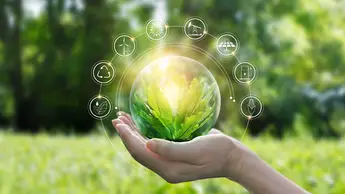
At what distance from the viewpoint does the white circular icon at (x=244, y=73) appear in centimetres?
272

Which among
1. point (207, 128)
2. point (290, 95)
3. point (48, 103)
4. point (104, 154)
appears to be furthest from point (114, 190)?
point (48, 103)

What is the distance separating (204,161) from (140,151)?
0.69 ft

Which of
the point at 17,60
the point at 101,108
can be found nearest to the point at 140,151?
the point at 101,108

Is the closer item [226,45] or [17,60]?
[226,45]

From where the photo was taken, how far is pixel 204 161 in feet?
6.69

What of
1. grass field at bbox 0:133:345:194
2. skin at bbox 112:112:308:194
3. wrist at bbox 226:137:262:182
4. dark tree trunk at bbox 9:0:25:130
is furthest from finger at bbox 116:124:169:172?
dark tree trunk at bbox 9:0:25:130

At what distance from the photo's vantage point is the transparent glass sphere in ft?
6.70

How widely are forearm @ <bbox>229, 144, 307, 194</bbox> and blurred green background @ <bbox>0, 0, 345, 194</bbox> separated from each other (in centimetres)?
291

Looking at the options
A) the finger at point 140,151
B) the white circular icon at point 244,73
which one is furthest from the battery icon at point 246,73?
the finger at point 140,151

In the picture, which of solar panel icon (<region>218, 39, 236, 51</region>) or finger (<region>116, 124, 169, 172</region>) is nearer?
finger (<region>116, 124, 169, 172</region>)

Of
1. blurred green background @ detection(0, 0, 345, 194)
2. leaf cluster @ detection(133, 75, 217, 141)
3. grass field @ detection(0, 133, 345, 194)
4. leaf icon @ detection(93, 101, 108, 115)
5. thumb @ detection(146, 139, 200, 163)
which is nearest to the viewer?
thumb @ detection(146, 139, 200, 163)

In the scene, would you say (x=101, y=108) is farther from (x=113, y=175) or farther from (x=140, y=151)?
(x=113, y=175)

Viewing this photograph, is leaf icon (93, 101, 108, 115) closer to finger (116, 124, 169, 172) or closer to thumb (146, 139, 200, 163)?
finger (116, 124, 169, 172)

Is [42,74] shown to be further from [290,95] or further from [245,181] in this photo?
[245,181]
